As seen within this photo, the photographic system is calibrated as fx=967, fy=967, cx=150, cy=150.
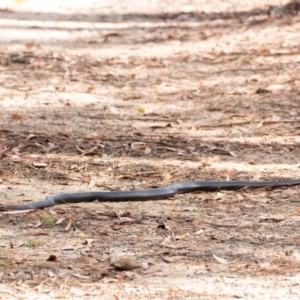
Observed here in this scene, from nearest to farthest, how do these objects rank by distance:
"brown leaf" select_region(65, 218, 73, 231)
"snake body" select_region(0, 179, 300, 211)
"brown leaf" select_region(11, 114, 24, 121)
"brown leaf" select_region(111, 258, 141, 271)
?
"brown leaf" select_region(111, 258, 141, 271), "brown leaf" select_region(65, 218, 73, 231), "snake body" select_region(0, 179, 300, 211), "brown leaf" select_region(11, 114, 24, 121)

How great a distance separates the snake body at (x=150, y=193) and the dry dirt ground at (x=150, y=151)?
0.07 m

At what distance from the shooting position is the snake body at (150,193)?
253 inches

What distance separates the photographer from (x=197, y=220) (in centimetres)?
613

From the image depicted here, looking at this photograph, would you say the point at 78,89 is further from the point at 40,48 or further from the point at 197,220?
the point at 197,220

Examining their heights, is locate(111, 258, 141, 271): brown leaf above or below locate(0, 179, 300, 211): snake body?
above

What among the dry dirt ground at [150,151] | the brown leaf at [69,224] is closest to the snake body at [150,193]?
the dry dirt ground at [150,151]

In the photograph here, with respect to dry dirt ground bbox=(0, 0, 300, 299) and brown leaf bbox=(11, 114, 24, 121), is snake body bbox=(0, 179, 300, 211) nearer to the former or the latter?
dry dirt ground bbox=(0, 0, 300, 299)

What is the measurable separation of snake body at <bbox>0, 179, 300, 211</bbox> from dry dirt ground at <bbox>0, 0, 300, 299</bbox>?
0.24 feet

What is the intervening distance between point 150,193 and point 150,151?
155cm

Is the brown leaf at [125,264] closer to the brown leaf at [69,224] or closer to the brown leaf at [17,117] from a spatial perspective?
the brown leaf at [69,224]

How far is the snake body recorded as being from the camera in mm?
6438

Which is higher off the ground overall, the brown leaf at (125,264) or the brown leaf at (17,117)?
the brown leaf at (125,264)

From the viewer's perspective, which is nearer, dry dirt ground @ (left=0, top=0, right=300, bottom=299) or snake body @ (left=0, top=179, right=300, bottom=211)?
dry dirt ground @ (left=0, top=0, right=300, bottom=299)

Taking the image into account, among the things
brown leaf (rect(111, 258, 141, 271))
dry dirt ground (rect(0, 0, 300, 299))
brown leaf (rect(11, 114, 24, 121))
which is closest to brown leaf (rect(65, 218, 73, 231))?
dry dirt ground (rect(0, 0, 300, 299))
